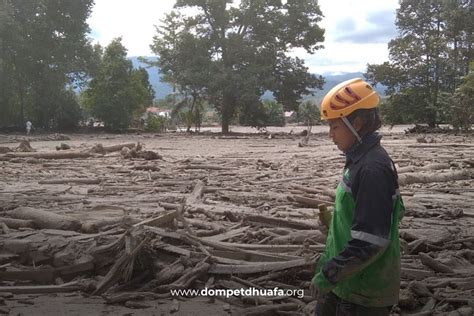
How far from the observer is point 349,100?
2240 mm

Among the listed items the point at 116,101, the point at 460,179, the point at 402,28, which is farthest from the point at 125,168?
the point at 402,28

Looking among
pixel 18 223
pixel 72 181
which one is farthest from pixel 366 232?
pixel 72 181

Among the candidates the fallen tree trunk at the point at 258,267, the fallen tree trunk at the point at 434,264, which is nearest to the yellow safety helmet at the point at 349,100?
the fallen tree trunk at the point at 258,267

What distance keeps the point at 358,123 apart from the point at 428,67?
35710 millimetres

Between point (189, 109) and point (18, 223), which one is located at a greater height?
point (189, 109)

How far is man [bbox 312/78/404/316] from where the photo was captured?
2135mm

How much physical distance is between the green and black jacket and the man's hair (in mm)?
33

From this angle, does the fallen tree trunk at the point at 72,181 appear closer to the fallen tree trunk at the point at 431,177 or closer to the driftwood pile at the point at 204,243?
the driftwood pile at the point at 204,243

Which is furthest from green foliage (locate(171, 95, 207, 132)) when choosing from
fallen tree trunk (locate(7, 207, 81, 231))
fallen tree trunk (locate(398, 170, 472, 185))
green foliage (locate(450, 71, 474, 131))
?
fallen tree trunk (locate(7, 207, 81, 231))

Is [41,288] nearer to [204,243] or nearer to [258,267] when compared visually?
[204,243]

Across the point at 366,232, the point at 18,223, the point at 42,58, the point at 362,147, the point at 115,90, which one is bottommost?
the point at 18,223

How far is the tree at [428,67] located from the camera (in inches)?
1373

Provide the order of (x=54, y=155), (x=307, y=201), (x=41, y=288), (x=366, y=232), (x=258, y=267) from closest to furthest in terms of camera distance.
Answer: (x=366, y=232)
(x=41, y=288)
(x=258, y=267)
(x=307, y=201)
(x=54, y=155)

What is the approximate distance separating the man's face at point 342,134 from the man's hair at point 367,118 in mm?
44
